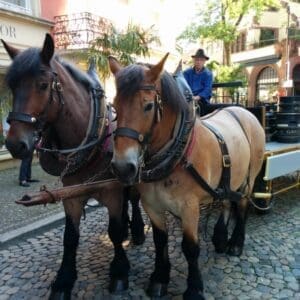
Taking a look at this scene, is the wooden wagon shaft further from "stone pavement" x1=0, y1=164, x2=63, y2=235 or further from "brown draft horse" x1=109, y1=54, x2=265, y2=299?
"stone pavement" x1=0, y1=164, x2=63, y2=235

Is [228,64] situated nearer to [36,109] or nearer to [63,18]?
[63,18]

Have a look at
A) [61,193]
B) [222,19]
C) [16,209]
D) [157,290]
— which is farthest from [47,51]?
[222,19]

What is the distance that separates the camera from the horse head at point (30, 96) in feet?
7.31

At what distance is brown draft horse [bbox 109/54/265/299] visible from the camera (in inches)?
85.4

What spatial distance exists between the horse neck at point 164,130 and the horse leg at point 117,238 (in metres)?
0.66

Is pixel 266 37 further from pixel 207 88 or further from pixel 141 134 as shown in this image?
pixel 141 134

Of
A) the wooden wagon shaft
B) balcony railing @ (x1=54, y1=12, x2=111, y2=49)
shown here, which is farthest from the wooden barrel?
balcony railing @ (x1=54, y1=12, x2=111, y2=49)

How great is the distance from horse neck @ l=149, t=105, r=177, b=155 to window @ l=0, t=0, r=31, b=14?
7.73m

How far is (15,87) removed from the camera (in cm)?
233

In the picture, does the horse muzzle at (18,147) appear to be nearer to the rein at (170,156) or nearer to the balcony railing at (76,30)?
the rein at (170,156)

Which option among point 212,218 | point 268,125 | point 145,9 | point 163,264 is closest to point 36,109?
point 163,264

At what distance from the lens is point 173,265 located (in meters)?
3.56

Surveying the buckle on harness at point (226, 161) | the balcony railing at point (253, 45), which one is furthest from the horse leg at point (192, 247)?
the balcony railing at point (253, 45)

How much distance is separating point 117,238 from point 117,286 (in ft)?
1.32
